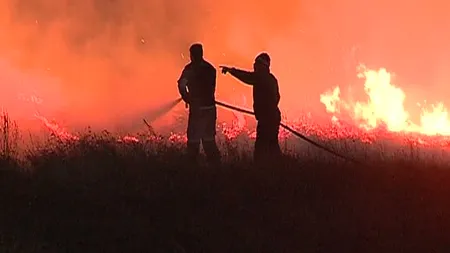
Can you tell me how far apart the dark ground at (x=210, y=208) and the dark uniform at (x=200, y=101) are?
791 mm

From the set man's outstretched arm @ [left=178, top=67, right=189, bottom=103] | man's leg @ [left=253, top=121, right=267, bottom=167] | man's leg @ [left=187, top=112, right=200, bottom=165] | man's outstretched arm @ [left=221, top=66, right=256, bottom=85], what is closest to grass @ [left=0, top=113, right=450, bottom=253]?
man's leg @ [left=187, top=112, right=200, bottom=165]

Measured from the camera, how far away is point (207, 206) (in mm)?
12242

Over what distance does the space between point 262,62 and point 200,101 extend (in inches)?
53.2

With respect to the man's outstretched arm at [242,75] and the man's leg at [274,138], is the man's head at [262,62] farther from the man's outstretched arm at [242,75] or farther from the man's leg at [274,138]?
the man's leg at [274,138]

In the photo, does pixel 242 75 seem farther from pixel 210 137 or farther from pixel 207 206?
pixel 207 206

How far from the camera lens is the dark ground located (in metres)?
11.4

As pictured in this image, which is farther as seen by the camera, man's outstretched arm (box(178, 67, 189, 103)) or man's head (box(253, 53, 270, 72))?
man's head (box(253, 53, 270, 72))

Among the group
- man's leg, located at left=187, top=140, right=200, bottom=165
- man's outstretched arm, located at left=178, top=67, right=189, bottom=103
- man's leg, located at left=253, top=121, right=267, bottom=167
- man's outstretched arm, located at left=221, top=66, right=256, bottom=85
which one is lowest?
man's leg, located at left=187, top=140, right=200, bottom=165

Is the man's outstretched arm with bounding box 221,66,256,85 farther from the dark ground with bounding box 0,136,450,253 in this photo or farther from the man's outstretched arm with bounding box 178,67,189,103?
the dark ground with bounding box 0,136,450,253

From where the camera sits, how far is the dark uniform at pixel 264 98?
15.4m

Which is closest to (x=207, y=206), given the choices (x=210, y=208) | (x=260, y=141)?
(x=210, y=208)

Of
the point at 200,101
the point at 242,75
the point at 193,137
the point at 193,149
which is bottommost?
the point at 193,149

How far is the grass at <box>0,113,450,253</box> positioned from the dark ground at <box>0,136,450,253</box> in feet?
0.05

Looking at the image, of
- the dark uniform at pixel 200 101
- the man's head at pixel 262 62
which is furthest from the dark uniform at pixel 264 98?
the dark uniform at pixel 200 101
